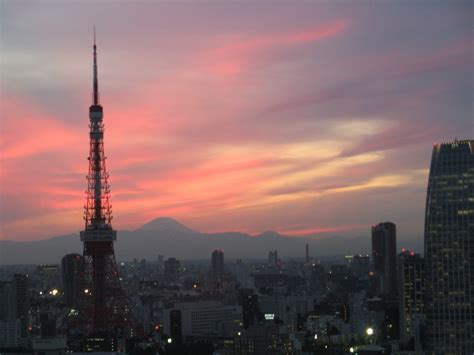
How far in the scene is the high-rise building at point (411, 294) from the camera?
22875 millimetres

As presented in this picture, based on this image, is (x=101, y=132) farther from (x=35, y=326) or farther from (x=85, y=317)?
(x=35, y=326)

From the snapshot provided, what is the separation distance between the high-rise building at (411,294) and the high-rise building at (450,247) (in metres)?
4.80

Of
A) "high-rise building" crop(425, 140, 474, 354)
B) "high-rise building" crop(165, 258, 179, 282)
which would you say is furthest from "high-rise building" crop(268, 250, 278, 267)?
"high-rise building" crop(425, 140, 474, 354)

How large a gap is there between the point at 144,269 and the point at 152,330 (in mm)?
29256

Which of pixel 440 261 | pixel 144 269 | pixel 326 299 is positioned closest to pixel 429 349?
pixel 440 261

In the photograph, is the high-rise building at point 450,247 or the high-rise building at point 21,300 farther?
the high-rise building at point 21,300

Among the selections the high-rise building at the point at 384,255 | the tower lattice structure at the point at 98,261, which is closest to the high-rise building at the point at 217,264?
the high-rise building at the point at 384,255

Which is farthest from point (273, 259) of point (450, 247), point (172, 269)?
point (450, 247)

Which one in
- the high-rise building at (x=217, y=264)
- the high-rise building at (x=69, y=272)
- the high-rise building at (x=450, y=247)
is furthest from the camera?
the high-rise building at (x=217, y=264)

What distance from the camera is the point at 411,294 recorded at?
83.3ft

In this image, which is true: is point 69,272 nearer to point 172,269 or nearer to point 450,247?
point 172,269

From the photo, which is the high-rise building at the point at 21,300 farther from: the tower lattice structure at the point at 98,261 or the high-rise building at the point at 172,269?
the high-rise building at the point at 172,269

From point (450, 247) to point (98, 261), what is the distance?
24.1 feet

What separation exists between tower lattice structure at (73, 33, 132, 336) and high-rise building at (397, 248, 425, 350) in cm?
607
